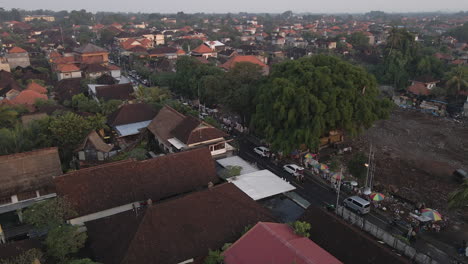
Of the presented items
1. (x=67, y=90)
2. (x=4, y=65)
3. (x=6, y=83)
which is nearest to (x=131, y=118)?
(x=67, y=90)

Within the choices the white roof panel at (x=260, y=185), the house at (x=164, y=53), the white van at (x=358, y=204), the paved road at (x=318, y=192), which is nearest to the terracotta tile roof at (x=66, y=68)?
the house at (x=164, y=53)

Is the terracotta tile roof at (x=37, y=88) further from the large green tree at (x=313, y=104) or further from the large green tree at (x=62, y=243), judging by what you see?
the large green tree at (x=62, y=243)

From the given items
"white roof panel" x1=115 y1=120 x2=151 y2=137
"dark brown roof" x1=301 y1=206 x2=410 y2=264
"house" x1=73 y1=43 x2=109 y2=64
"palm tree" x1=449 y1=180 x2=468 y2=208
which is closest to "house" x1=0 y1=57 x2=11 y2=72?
"house" x1=73 y1=43 x2=109 y2=64

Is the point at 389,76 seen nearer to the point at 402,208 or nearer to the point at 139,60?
the point at 402,208

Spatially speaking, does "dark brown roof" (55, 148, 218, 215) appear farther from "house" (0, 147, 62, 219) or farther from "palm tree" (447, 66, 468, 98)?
"palm tree" (447, 66, 468, 98)

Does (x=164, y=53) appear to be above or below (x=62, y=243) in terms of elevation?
above

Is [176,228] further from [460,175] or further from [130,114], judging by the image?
[460,175]
